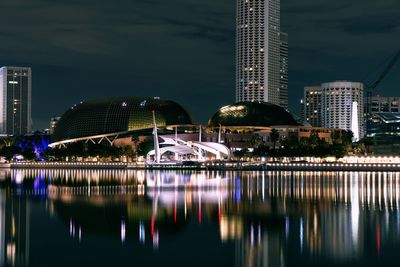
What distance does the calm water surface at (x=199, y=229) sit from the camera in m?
28.7

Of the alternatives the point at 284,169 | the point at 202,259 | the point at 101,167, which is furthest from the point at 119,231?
the point at 101,167

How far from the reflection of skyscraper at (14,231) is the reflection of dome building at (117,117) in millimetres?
128319

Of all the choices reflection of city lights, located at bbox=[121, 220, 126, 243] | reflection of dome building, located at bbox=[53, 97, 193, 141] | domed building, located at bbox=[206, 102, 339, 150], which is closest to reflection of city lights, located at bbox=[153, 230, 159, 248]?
reflection of city lights, located at bbox=[121, 220, 126, 243]

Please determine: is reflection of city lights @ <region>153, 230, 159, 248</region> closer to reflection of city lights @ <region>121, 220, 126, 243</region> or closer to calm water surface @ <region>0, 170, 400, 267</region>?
calm water surface @ <region>0, 170, 400, 267</region>

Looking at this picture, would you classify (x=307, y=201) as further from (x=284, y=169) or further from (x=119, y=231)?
(x=284, y=169)

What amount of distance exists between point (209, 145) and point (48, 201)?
326 ft

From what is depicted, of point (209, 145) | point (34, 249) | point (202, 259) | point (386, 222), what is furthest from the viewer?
point (209, 145)

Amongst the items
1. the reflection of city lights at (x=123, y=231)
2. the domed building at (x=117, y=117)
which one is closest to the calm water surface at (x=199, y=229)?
the reflection of city lights at (x=123, y=231)

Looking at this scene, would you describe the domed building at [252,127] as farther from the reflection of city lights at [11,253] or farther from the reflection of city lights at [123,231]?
the reflection of city lights at [11,253]

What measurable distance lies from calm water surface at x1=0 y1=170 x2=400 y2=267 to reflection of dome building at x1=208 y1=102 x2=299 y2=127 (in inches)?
5215

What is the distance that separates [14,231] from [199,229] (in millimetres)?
9690

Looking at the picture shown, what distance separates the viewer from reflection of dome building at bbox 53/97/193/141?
600 feet

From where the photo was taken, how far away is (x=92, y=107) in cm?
19275

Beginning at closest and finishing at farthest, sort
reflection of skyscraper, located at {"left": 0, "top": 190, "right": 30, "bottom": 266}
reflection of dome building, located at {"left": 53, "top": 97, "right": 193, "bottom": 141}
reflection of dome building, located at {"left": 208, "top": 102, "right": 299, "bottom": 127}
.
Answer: reflection of skyscraper, located at {"left": 0, "top": 190, "right": 30, "bottom": 266} < reflection of dome building, located at {"left": 53, "top": 97, "right": 193, "bottom": 141} < reflection of dome building, located at {"left": 208, "top": 102, "right": 299, "bottom": 127}
